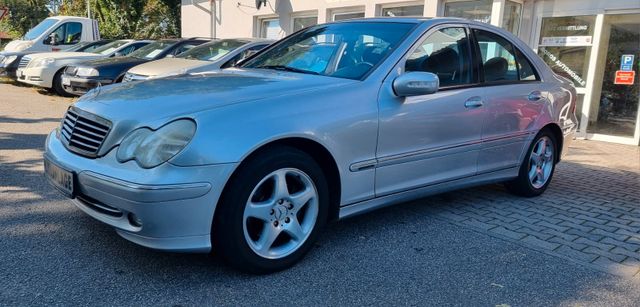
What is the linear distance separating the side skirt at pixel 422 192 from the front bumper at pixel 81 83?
26.0ft

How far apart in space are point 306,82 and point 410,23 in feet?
3.73

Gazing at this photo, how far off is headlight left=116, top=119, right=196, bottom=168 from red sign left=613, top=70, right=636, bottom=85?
28.4ft

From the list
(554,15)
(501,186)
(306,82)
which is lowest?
(501,186)

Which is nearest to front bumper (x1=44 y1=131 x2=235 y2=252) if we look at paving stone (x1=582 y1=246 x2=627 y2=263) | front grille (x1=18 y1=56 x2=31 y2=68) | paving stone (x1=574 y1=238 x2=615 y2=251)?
paving stone (x1=582 y1=246 x2=627 y2=263)

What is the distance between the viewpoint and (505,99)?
170 inches

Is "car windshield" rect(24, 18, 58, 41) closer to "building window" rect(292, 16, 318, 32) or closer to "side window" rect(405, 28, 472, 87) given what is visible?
"building window" rect(292, 16, 318, 32)

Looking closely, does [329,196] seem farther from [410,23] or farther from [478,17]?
[478,17]

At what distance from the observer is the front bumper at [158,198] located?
254 centimetres

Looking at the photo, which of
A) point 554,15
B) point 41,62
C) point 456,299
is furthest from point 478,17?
point 41,62

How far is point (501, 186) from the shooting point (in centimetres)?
551

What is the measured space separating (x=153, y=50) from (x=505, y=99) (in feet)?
28.6

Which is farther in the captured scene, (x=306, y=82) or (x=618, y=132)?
(x=618, y=132)

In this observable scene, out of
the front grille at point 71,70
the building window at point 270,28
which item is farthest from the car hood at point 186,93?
the building window at point 270,28

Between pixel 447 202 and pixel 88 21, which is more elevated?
pixel 88 21
